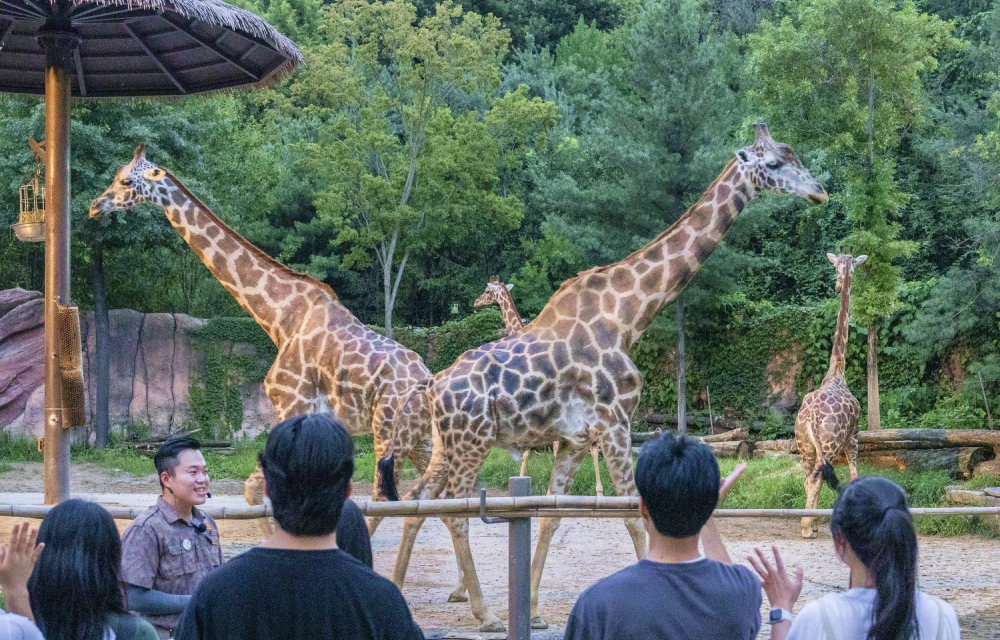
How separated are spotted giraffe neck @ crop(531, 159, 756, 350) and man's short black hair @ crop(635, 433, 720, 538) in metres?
4.80

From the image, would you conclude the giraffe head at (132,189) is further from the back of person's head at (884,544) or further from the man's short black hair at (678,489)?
the back of person's head at (884,544)

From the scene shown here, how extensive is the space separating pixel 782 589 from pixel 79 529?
179 cm

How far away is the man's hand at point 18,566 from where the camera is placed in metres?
2.94

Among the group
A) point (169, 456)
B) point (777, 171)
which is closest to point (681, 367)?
point (777, 171)

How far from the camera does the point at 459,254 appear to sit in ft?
88.1

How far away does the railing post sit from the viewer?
496cm

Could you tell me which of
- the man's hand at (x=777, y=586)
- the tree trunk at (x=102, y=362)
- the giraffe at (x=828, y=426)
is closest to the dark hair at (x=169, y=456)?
the man's hand at (x=777, y=586)

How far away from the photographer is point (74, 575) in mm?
2877

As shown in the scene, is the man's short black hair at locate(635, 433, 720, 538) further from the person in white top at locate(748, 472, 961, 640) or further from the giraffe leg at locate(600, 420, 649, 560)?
the giraffe leg at locate(600, 420, 649, 560)

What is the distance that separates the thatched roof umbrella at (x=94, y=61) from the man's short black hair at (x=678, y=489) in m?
5.39

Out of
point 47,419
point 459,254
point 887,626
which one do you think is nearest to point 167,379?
point 459,254

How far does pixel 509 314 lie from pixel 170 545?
9.49 m

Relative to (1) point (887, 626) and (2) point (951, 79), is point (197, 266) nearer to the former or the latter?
(2) point (951, 79)

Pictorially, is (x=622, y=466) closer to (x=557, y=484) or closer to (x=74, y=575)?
(x=557, y=484)
